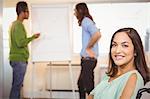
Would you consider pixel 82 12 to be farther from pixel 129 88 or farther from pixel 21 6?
pixel 129 88

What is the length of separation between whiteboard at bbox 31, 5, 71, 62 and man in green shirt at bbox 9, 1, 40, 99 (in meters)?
0.10

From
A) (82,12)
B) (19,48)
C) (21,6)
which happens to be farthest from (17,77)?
(82,12)

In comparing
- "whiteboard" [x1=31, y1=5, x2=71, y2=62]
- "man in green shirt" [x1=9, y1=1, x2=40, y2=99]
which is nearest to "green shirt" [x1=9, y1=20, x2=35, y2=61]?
"man in green shirt" [x1=9, y1=1, x2=40, y2=99]

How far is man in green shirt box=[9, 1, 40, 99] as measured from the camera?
3061mm

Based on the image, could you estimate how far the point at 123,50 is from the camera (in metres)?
1.28

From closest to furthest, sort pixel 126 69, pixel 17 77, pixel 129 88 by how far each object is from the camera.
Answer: pixel 129 88
pixel 126 69
pixel 17 77

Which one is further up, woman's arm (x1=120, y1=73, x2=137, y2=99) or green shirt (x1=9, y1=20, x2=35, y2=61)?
green shirt (x1=9, y1=20, x2=35, y2=61)

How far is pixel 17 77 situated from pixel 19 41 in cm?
50

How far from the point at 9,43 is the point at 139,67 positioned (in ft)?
7.39

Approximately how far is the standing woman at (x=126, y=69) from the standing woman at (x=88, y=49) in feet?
5.01

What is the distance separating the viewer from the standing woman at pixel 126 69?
1.19 meters

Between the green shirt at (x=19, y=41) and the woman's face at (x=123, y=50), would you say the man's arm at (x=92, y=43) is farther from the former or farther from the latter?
the woman's face at (x=123, y=50)

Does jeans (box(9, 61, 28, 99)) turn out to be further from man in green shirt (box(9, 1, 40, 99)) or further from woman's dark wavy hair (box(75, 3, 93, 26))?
woman's dark wavy hair (box(75, 3, 93, 26))

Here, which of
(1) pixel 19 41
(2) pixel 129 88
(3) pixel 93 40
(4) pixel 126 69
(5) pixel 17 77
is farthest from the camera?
(5) pixel 17 77
